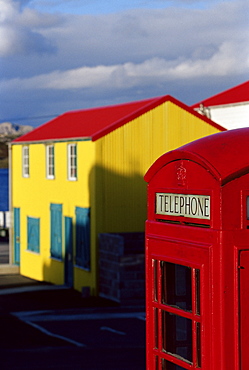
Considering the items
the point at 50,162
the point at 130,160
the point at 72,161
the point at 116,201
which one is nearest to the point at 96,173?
the point at 116,201

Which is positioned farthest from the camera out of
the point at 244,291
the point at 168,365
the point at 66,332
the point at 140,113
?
the point at 140,113

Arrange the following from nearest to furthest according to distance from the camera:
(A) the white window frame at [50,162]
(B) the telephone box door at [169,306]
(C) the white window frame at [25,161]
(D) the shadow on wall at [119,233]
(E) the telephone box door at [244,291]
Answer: (E) the telephone box door at [244,291], (B) the telephone box door at [169,306], (D) the shadow on wall at [119,233], (A) the white window frame at [50,162], (C) the white window frame at [25,161]

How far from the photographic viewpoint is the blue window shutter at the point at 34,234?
3432 cm

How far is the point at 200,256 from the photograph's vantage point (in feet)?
18.1

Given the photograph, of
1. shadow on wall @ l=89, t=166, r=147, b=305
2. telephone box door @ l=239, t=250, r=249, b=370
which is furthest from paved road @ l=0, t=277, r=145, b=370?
telephone box door @ l=239, t=250, r=249, b=370

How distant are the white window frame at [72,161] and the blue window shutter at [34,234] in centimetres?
406

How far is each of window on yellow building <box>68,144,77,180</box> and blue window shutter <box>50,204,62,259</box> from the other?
1544 millimetres

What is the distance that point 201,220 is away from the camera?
5.54 m

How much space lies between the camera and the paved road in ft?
61.4

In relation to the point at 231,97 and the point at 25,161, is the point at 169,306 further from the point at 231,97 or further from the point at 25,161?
the point at 231,97

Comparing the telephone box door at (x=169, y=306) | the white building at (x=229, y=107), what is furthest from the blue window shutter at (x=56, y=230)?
the telephone box door at (x=169, y=306)

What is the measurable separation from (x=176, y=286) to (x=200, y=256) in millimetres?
600

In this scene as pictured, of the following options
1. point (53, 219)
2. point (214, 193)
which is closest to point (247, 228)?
point (214, 193)

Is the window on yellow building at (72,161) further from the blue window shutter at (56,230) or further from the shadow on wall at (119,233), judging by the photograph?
the shadow on wall at (119,233)
